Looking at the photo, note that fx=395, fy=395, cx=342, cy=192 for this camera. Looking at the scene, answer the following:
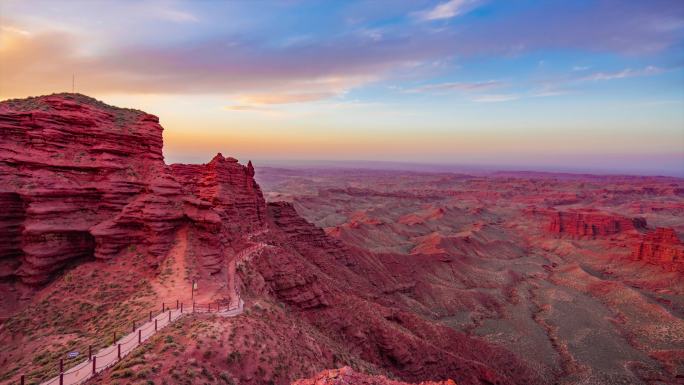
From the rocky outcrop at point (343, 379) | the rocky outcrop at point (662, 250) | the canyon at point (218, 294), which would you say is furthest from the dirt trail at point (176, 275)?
the rocky outcrop at point (662, 250)

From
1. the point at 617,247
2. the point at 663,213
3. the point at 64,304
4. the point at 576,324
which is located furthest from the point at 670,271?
the point at 663,213

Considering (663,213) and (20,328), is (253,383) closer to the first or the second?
(20,328)

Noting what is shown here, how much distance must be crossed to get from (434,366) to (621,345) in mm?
31639

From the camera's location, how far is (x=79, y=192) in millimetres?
29438

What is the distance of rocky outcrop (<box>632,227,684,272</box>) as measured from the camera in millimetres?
74500

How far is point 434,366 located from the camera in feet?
108

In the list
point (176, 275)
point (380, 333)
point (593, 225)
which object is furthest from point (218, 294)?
point (593, 225)

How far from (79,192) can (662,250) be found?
96454 millimetres

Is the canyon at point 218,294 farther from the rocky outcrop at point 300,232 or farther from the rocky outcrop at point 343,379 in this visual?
the rocky outcrop at point 300,232

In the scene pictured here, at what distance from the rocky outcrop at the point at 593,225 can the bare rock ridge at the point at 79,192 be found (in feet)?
380

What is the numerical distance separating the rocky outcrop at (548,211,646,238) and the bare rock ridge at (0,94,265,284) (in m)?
116

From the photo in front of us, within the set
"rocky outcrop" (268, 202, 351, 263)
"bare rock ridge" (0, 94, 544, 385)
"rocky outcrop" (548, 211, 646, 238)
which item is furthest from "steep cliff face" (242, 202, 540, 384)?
"rocky outcrop" (548, 211, 646, 238)

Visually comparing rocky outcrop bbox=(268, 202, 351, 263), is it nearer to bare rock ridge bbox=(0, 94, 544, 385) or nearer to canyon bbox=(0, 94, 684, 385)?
canyon bbox=(0, 94, 684, 385)

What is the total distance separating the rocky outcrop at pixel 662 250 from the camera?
244 feet
